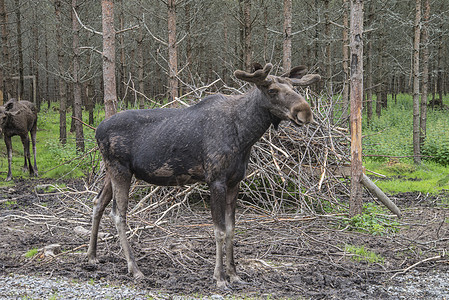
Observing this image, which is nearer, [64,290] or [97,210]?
[64,290]

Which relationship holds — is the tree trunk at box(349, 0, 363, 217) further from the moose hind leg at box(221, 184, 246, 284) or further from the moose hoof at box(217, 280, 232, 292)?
the moose hoof at box(217, 280, 232, 292)

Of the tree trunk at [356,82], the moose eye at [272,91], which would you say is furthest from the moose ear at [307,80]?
the tree trunk at [356,82]

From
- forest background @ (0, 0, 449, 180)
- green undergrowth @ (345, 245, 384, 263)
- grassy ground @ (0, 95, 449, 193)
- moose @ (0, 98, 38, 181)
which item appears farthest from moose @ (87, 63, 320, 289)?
moose @ (0, 98, 38, 181)

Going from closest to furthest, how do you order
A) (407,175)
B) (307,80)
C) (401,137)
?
(307,80) → (407,175) → (401,137)

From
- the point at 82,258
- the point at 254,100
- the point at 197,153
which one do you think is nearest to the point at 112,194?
the point at 82,258

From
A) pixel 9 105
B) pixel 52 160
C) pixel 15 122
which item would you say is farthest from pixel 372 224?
pixel 52 160

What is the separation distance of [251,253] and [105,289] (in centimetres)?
211

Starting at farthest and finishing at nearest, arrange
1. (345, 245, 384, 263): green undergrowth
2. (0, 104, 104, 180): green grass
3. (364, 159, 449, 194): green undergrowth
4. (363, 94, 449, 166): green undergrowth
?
(363, 94, 449, 166): green undergrowth < (0, 104, 104, 180): green grass < (364, 159, 449, 194): green undergrowth < (345, 245, 384, 263): green undergrowth

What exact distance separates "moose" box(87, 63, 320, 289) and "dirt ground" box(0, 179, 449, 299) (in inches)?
12.8

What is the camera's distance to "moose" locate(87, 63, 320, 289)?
4.44 meters

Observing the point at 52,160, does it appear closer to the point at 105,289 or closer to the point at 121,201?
the point at 121,201

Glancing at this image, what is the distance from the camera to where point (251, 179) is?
26.5ft

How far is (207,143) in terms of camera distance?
464 centimetres

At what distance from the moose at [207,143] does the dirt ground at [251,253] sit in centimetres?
32
